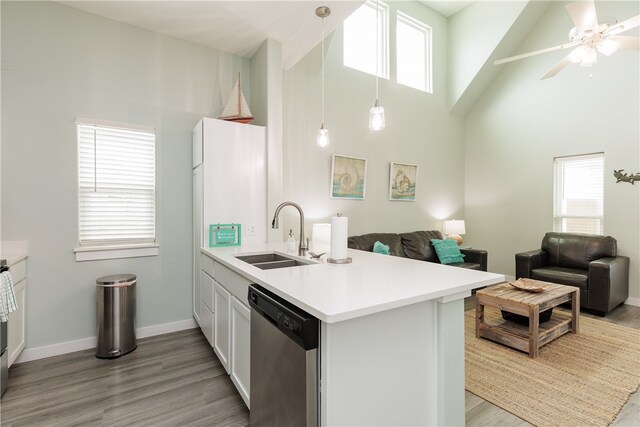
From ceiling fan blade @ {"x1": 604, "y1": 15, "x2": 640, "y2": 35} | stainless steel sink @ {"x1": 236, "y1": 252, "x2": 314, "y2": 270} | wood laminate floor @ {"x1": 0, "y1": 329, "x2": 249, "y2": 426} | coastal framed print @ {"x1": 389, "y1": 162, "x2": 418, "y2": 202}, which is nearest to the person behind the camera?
wood laminate floor @ {"x1": 0, "y1": 329, "x2": 249, "y2": 426}

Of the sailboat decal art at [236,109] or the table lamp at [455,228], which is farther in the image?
the table lamp at [455,228]

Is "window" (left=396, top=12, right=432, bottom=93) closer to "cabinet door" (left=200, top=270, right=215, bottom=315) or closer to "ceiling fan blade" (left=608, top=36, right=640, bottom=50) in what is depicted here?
"ceiling fan blade" (left=608, top=36, right=640, bottom=50)

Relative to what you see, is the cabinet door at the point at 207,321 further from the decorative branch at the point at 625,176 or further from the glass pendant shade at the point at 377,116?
the decorative branch at the point at 625,176

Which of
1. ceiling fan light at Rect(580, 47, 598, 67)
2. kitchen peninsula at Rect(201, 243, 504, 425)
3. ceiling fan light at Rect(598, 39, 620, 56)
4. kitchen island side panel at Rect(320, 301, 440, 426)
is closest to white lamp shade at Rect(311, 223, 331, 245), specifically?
kitchen peninsula at Rect(201, 243, 504, 425)

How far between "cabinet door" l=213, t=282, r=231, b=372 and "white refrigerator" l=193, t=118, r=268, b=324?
71 cm

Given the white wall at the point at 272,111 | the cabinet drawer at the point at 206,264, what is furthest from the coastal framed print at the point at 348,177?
the cabinet drawer at the point at 206,264

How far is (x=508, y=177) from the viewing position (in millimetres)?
5336

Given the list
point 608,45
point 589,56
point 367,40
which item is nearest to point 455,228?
point 589,56

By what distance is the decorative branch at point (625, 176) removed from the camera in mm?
3955

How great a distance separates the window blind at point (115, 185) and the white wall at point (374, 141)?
1.58 meters

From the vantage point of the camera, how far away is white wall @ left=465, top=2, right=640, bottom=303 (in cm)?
408

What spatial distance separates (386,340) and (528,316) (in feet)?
6.81

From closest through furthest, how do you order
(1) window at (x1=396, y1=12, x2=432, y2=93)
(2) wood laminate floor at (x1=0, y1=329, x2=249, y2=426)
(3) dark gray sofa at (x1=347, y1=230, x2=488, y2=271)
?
(2) wood laminate floor at (x1=0, y1=329, x2=249, y2=426) → (3) dark gray sofa at (x1=347, y1=230, x2=488, y2=271) → (1) window at (x1=396, y1=12, x2=432, y2=93)

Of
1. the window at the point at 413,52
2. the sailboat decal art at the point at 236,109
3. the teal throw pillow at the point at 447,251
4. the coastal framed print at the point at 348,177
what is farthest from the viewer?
the window at the point at 413,52
